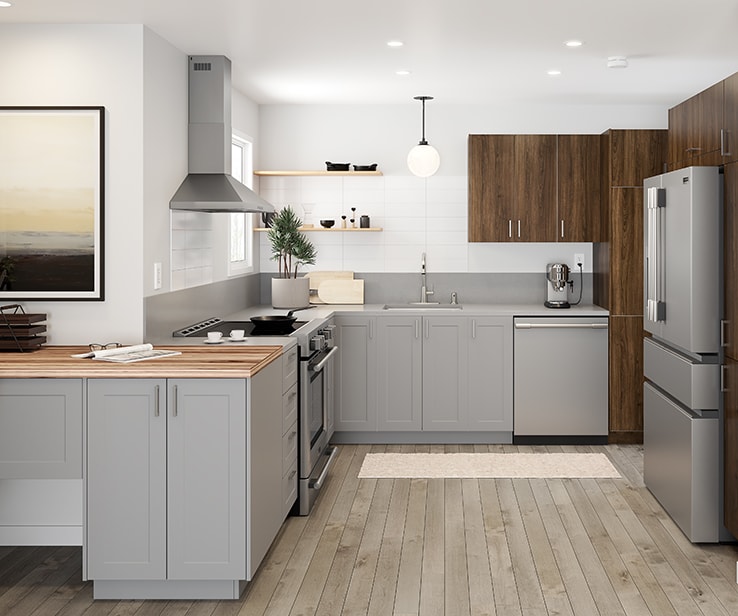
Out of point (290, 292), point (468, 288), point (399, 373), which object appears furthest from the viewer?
point (468, 288)

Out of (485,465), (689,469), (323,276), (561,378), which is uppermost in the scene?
(323,276)

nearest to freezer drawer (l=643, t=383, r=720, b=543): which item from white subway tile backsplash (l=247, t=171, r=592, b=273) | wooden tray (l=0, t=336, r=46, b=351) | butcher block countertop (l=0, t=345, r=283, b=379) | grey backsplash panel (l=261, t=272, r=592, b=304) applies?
butcher block countertop (l=0, t=345, r=283, b=379)

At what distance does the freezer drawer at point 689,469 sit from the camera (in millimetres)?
4125

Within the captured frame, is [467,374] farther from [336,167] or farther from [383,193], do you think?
[336,167]

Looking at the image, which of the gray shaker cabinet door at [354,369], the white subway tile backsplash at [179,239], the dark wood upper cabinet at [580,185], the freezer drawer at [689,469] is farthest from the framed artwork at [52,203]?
the dark wood upper cabinet at [580,185]

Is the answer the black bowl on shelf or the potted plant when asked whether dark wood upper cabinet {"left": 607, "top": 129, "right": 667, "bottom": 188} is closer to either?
the black bowl on shelf

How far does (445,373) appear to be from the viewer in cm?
630

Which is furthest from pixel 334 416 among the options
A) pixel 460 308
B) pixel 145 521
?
pixel 145 521

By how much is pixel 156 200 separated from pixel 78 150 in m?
0.45

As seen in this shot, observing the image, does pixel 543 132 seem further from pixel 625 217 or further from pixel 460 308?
pixel 460 308

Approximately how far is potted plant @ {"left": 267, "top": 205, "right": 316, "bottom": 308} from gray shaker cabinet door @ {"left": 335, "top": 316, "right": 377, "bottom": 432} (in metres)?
0.38

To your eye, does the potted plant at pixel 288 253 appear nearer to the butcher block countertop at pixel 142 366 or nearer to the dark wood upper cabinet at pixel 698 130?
the butcher block countertop at pixel 142 366

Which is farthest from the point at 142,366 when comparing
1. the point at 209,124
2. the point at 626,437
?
the point at 626,437

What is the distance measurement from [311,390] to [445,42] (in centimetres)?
198
